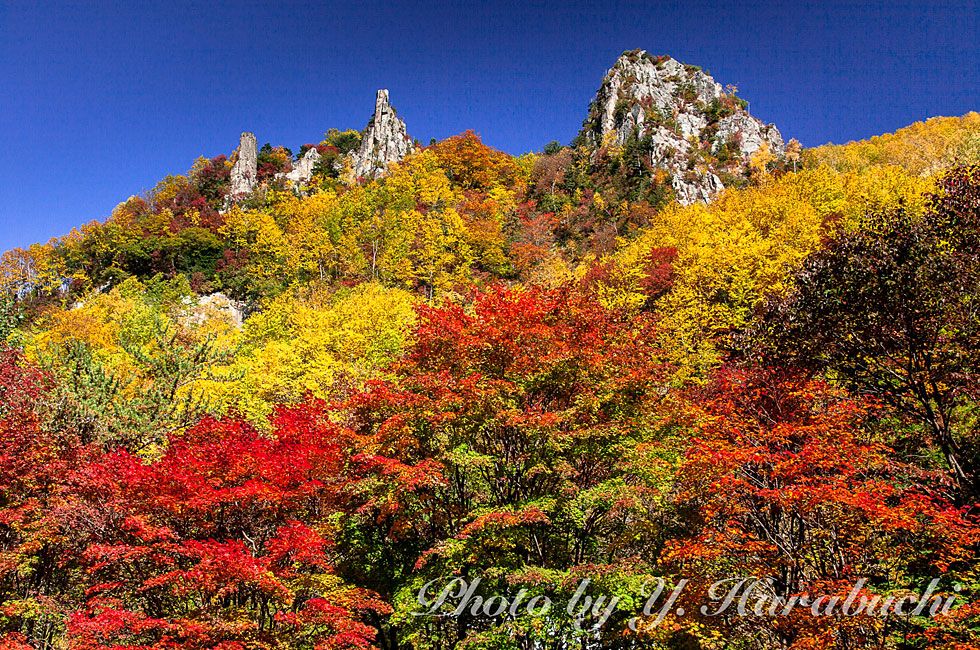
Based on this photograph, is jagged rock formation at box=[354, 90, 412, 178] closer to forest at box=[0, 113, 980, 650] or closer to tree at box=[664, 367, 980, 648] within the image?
forest at box=[0, 113, 980, 650]

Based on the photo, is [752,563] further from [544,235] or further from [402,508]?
[544,235]

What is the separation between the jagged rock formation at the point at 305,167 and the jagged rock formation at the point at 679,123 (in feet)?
109

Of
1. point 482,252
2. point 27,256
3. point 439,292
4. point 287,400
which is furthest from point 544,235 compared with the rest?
point 27,256

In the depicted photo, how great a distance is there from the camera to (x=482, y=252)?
34750 millimetres

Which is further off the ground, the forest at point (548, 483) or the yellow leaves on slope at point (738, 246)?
the yellow leaves on slope at point (738, 246)

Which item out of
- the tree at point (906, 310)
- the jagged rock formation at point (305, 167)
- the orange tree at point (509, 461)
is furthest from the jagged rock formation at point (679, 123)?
the orange tree at point (509, 461)

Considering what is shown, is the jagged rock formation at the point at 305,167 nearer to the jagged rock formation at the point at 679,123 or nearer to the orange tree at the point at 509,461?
the jagged rock formation at the point at 679,123

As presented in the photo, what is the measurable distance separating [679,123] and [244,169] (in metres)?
47.7

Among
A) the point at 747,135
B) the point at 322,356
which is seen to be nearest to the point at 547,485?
the point at 322,356

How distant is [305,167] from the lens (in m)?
64.1

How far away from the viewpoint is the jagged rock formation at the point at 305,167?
62.8 metres

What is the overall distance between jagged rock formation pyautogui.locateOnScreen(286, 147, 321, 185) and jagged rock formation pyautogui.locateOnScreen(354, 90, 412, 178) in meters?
5.86

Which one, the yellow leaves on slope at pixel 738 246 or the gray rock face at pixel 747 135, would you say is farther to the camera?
the gray rock face at pixel 747 135

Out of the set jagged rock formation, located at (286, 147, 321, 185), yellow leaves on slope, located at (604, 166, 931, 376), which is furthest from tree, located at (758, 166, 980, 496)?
jagged rock formation, located at (286, 147, 321, 185)
